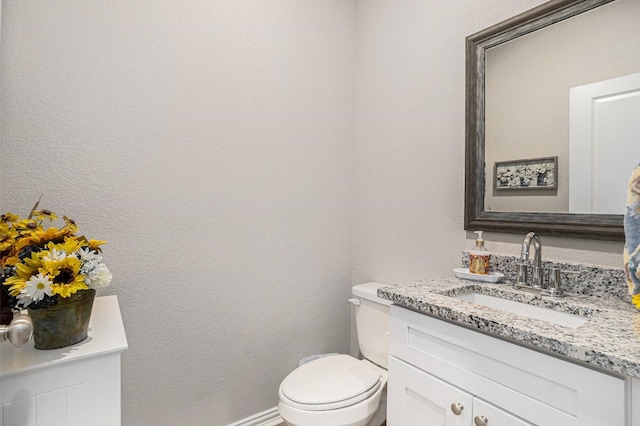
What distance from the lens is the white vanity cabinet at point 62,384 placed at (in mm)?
714

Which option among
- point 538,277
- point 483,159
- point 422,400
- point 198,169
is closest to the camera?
point 422,400

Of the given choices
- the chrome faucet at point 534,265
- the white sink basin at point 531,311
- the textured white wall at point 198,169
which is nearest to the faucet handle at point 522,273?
the chrome faucet at point 534,265

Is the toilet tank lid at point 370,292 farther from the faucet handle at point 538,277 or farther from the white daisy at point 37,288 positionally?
the white daisy at point 37,288

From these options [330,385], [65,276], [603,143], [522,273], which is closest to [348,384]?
[330,385]

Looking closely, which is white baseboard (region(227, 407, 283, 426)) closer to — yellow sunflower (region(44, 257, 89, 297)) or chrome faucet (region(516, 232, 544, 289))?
yellow sunflower (region(44, 257, 89, 297))

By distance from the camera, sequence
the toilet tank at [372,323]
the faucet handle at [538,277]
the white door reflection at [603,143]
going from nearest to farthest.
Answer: the white door reflection at [603,143] → the faucet handle at [538,277] → the toilet tank at [372,323]

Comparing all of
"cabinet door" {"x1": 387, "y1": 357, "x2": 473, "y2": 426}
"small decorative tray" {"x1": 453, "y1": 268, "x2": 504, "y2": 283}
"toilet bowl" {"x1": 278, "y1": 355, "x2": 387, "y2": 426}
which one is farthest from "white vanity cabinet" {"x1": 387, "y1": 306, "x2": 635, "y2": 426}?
"small decorative tray" {"x1": 453, "y1": 268, "x2": 504, "y2": 283}

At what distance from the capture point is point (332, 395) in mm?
1294

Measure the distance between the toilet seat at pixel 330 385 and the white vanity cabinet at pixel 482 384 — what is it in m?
0.21

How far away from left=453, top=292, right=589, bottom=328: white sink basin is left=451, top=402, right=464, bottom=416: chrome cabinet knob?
15.2 inches

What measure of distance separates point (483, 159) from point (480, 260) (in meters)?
0.44

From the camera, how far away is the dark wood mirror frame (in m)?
1.11

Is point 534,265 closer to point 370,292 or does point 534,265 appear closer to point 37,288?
point 370,292

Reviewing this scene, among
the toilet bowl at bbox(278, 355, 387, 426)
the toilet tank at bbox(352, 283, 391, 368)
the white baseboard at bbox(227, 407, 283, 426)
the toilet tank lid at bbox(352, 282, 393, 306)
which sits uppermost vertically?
the toilet tank lid at bbox(352, 282, 393, 306)
